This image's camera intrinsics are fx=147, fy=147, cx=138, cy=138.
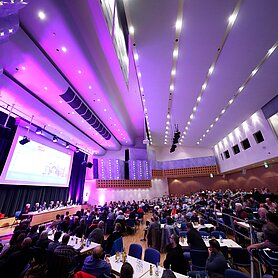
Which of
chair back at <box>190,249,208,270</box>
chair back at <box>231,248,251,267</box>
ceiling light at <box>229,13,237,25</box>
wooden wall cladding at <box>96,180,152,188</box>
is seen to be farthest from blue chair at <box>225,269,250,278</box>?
wooden wall cladding at <box>96,180,152,188</box>

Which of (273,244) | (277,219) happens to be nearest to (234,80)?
(277,219)

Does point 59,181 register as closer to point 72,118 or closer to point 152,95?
point 72,118

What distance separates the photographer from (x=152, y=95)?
8.96 metres

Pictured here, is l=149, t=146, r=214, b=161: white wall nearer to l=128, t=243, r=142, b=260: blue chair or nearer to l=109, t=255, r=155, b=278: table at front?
l=128, t=243, r=142, b=260: blue chair

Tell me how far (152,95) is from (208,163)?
1278 cm

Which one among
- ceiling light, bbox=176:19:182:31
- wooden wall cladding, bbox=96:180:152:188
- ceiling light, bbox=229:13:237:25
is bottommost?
wooden wall cladding, bbox=96:180:152:188

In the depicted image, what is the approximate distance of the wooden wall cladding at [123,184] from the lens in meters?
15.7

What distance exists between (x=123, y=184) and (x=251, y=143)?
40.2 ft

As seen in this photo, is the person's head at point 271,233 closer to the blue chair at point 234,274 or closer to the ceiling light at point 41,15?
the blue chair at point 234,274

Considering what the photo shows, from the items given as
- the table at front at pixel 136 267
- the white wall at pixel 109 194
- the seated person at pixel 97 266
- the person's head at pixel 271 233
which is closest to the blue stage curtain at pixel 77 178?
the white wall at pixel 109 194

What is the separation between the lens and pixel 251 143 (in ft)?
34.9

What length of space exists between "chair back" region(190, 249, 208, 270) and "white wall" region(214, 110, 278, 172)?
8470 millimetres

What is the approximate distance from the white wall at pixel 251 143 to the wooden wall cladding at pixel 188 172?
2.10 metres

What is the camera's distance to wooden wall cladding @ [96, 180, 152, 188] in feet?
A: 51.4
